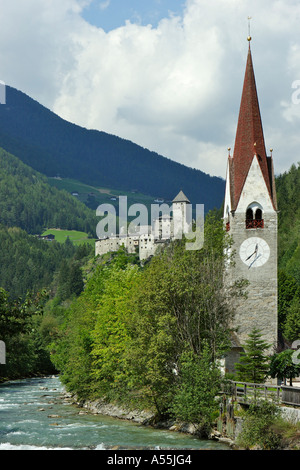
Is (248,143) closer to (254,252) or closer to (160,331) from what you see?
(254,252)

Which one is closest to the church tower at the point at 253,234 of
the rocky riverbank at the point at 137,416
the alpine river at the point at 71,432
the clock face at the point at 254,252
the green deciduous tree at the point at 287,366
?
the clock face at the point at 254,252

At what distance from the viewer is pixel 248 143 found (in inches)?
1880

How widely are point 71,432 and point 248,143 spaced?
79.7 ft

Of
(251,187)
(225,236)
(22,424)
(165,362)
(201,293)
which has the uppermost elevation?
(251,187)

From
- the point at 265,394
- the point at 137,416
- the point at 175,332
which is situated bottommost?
the point at 137,416

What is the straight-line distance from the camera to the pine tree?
3844cm

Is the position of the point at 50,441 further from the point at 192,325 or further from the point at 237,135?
the point at 237,135

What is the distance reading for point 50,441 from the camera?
32.8 m

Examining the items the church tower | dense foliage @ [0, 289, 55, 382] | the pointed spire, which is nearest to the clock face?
the church tower

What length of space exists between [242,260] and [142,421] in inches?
513

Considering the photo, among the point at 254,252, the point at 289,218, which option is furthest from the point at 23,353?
the point at 289,218

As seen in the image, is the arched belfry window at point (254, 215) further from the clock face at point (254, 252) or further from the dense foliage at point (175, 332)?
the dense foliage at point (175, 332)

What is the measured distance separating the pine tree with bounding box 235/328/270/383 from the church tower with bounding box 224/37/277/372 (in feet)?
8.85

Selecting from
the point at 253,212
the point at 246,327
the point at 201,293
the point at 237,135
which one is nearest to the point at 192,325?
the point at 201,293
